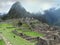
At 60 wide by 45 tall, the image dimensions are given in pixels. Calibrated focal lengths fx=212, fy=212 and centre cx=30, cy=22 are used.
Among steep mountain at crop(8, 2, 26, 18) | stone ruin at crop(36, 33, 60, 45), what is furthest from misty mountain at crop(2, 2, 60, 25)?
stone ruin at crop(36, 33, 60, 45)

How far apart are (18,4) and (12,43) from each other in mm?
140745

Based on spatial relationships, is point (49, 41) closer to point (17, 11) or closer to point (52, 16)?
point (52, 16)

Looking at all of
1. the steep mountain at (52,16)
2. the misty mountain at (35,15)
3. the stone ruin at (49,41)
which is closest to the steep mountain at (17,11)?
the misty mountain at (35,15)

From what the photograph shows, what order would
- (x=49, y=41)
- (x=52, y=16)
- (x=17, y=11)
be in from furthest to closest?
(x=17, y=11) < (x=52, y=16) < (x=49, y=41)

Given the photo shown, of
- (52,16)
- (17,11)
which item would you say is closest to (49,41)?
(52,16)

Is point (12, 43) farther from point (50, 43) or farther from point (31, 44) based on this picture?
point (50, 43)

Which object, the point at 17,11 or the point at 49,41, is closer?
the point at 49,41

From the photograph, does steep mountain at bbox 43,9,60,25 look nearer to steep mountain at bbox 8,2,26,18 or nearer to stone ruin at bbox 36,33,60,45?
steep mountain at bbox 8,2,26,18

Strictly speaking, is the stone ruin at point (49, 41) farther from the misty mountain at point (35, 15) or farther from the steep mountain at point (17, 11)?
the steep mountain at point (17, 11)

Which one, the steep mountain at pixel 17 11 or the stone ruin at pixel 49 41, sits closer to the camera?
the stone ruin at pixel 49 41

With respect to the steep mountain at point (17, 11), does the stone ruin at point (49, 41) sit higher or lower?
lower

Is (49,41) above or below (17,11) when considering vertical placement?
below

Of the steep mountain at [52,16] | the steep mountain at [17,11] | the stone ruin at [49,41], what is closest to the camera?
the stone ruin at [49,41]

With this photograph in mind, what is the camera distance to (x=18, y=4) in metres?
182
